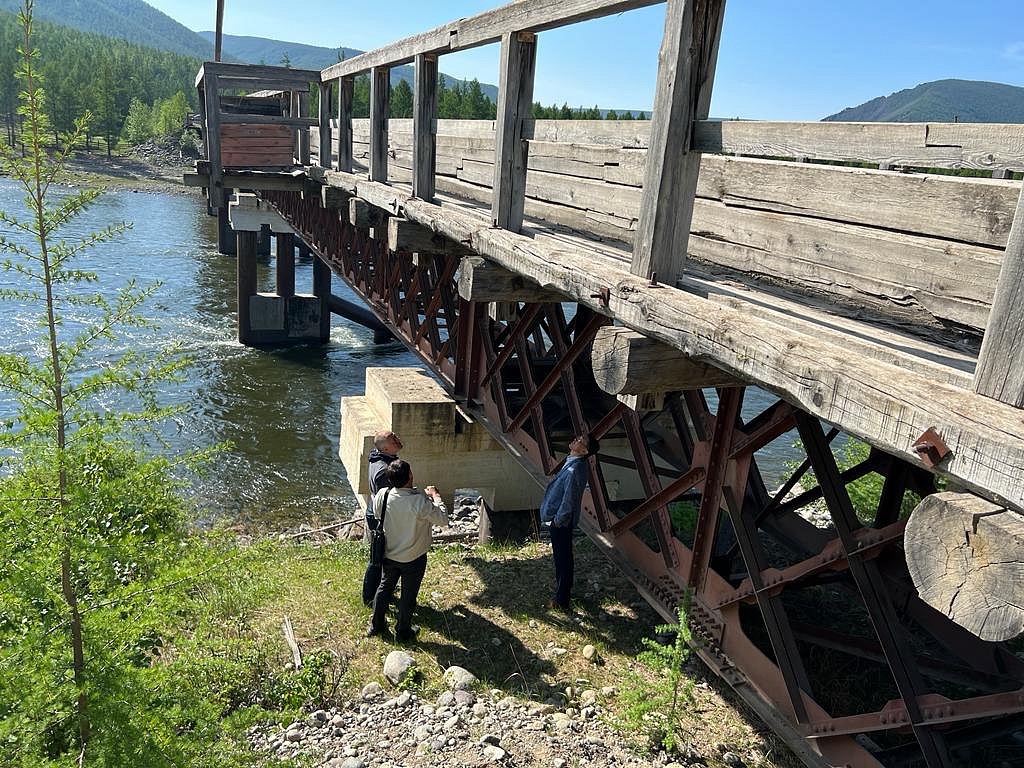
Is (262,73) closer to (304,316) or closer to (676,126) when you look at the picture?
(304,316)

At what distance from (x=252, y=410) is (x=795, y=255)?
47.0 ft

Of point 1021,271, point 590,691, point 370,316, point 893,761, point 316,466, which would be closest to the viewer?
point 1021,271

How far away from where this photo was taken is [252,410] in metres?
16.3

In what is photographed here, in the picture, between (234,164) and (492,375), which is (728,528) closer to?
(492,375)

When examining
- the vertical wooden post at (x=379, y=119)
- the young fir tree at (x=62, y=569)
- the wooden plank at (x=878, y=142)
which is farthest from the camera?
the vertical wooden post at (x=379, y=119)

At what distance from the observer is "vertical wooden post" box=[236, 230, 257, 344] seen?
20.5 metres

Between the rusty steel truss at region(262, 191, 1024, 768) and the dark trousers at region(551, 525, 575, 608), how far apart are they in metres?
0.36

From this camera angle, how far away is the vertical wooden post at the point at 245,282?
20.5 metres

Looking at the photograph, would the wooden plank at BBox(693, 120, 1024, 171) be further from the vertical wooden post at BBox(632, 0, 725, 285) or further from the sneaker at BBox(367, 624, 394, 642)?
the sneaker at BBox(367, 624, 394, 642)

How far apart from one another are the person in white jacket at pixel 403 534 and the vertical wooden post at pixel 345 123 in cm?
654

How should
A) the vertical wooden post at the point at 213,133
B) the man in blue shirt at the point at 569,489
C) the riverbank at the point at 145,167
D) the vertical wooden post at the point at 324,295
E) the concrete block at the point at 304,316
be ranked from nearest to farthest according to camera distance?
1. the man in blue shirt at the point at 569,489
2. the vertical wooden post at the point at 213,133
3. the concrete block at the point at 304,316
4. the vertical wooden post at the point at 324,295
5. the riverbank at the point at 145,167

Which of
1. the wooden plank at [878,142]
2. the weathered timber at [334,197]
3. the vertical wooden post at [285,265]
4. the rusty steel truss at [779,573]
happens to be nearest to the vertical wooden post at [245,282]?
the vertical wooden post at [285,265]

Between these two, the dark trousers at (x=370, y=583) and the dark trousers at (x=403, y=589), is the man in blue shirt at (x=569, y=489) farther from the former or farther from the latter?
the dark trousers at (x=370, y=583)

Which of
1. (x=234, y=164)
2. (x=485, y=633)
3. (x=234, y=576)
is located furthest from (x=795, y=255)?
(x=234, y=164)
